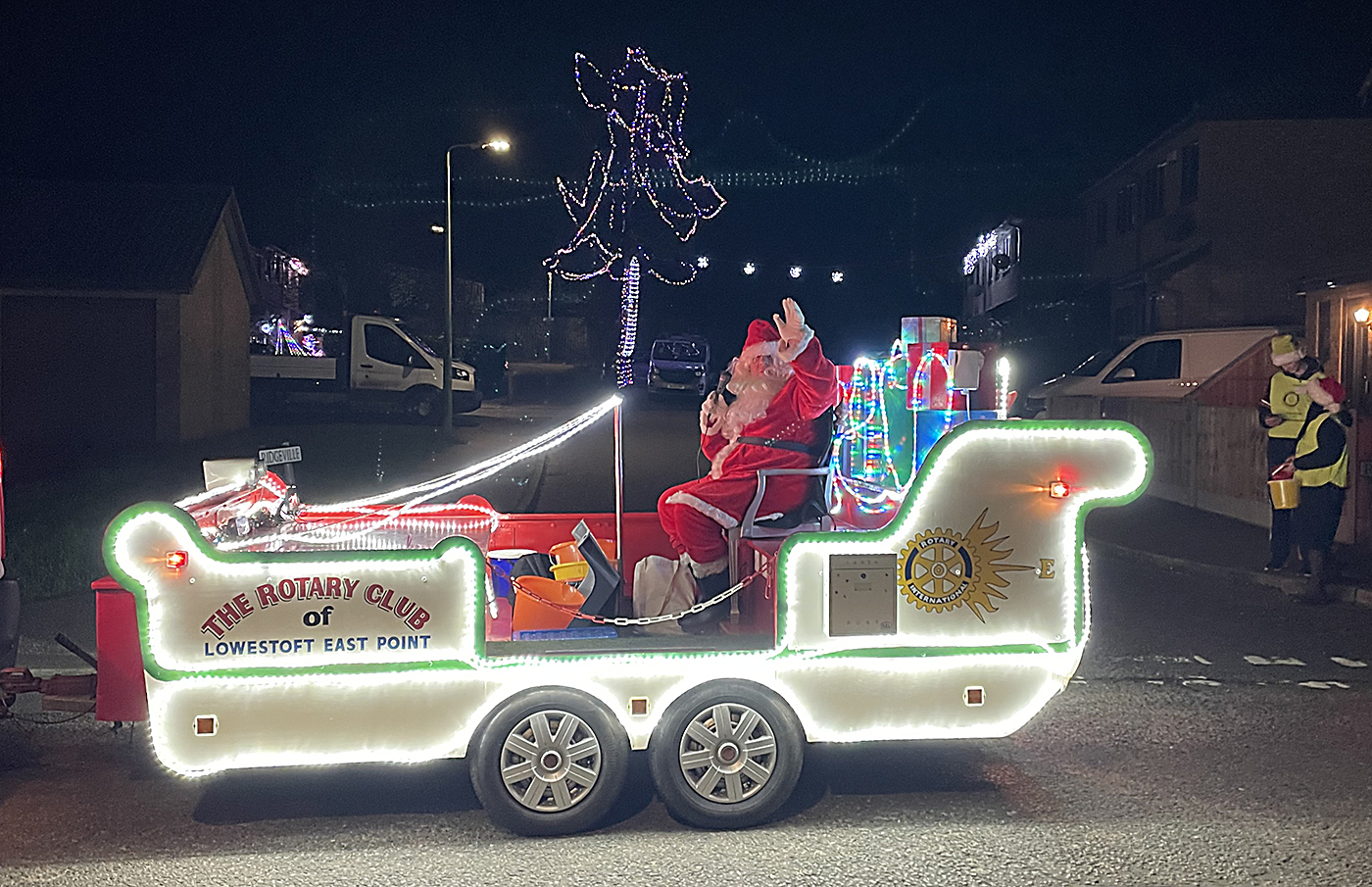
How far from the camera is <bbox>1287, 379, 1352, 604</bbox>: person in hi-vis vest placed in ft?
33.4

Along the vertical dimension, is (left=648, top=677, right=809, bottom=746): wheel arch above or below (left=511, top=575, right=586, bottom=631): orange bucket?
below

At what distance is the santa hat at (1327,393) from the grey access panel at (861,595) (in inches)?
258

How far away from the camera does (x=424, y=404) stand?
31.8 m

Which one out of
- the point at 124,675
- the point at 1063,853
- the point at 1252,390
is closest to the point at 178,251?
the point at 1252,390

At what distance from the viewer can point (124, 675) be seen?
5.05 meters

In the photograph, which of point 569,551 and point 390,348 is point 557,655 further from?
point 390,348

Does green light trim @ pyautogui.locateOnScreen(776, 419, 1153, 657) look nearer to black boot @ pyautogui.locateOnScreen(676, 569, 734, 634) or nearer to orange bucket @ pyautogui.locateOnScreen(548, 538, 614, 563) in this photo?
black boot @ pyautogui.locateOnScreen(676, 569, 734, 634)

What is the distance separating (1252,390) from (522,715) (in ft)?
43.9

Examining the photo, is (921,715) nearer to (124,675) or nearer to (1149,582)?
(124,675)

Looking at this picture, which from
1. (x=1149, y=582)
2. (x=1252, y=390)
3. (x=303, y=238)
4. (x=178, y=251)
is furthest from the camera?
(x=303, y=238)

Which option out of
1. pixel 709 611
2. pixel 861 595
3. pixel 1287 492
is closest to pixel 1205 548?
pixel 1287 492

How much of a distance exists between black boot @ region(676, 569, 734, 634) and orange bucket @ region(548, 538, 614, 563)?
0.58 metres

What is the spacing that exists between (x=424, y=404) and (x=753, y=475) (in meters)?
26.4

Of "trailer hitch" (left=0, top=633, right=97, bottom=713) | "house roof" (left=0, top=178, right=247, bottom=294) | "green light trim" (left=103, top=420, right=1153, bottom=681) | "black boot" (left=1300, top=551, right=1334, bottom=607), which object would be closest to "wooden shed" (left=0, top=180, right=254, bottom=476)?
"house roof" (left=0, top=178, right=247, bottom=294)
